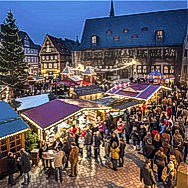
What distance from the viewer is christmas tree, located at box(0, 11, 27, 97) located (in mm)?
19500

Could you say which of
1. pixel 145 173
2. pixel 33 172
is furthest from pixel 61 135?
pixel 145 173

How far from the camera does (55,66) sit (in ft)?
144

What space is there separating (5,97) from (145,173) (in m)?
8.86

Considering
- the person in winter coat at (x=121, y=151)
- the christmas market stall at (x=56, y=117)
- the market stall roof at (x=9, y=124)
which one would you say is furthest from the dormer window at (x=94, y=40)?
the person in winter coat at (x=121, y=151)

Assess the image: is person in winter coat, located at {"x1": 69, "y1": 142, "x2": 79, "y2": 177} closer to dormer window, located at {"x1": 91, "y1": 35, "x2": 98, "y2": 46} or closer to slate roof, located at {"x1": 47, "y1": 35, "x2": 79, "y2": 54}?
dormer window, located at {"x1": 91, "y1": 35, "x2": 98, "y2": 46}

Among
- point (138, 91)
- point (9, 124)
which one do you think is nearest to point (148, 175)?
Answer: point (9, 124)

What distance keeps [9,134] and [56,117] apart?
2607 millimetres

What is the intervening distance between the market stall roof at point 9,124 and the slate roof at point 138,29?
93.5 ft

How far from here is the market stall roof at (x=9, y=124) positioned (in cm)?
889

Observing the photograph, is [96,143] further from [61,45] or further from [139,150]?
[61,45]

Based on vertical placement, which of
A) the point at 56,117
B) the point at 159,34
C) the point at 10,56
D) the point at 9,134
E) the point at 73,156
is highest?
the point at 159,34

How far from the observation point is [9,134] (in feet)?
29.1

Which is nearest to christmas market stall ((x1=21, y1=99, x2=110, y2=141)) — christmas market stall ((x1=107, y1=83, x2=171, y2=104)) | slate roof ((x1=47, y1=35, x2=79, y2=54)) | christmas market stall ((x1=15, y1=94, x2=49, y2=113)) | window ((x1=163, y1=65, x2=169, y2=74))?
christmas market stall ((x1=15, y1=94, x2=49, y2=113))

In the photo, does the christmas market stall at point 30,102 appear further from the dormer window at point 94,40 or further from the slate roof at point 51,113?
the dormer window at point 94,40
